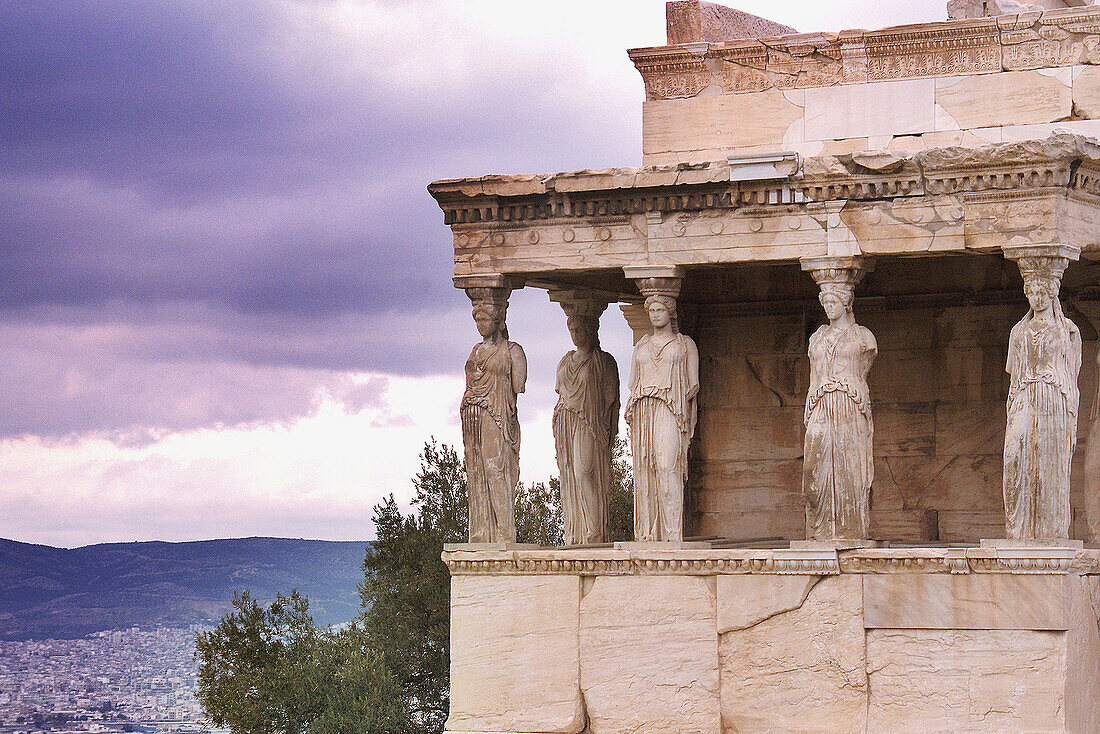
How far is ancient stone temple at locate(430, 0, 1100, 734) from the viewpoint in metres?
14.0

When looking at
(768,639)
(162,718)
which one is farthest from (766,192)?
(162,718)

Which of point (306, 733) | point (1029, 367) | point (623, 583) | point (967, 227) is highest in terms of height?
point (967, 227)

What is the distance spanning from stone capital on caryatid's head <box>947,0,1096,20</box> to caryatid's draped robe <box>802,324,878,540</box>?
333 centimetres

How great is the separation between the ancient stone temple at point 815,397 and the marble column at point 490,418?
2cm

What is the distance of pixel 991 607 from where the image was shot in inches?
546

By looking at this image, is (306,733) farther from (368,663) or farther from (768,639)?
(768,639)

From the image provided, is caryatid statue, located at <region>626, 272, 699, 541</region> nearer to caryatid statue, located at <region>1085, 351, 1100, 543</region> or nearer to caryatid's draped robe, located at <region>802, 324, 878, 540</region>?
caryatid's draped robe, located at <region>802, 324, 878, 540</region>

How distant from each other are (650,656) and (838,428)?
6.88 feet

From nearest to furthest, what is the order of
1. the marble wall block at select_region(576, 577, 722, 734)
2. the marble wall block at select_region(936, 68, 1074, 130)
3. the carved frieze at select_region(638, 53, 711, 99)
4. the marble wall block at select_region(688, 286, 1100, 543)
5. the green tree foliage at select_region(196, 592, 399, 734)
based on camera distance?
1. the marble wall block at select_region(576, 577, 722, 734)
2. the marble wall block at select_region(936, 68, 1074, 130)
3. the marble wall block at select_region(688, 286, 1100, 543)
4. the carved frieze at select_region(638, 53, 711, 99)
5. the green tree foliage at select_region(196, 592, 399, 734)

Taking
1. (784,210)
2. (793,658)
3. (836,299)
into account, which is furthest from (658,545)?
(784,210)

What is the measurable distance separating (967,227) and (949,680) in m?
3.08

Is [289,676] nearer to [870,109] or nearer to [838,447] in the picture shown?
[870,109]

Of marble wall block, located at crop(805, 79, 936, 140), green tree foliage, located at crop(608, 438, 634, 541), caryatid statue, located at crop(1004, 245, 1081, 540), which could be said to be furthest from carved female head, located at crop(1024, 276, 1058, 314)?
green tree foliage, located at crop(608, 438, 634, 541)

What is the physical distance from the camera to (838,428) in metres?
14.3
